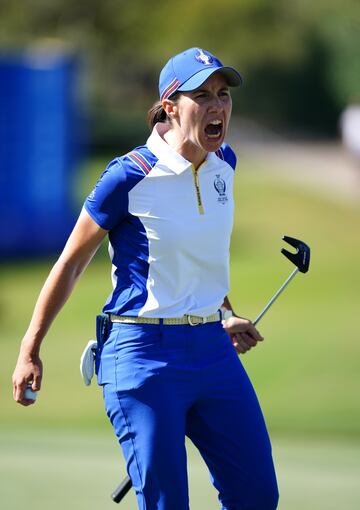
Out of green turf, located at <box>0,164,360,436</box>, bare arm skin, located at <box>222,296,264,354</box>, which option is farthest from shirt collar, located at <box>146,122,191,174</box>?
green turf, located at <box>0,164,360,436</box>

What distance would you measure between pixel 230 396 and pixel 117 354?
17.5 inches

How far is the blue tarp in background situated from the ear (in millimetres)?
12650

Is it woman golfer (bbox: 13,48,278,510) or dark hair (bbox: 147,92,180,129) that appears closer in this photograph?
woman golfer (bbox: 13,48,278,510)

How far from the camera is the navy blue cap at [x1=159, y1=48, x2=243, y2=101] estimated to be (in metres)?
4.41

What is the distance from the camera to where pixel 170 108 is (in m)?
4.53

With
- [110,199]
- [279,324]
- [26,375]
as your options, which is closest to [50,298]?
[26,375]

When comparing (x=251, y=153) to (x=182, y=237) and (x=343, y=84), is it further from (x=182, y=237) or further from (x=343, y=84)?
(x=182, y=237)

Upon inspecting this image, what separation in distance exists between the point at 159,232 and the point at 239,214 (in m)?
19.1

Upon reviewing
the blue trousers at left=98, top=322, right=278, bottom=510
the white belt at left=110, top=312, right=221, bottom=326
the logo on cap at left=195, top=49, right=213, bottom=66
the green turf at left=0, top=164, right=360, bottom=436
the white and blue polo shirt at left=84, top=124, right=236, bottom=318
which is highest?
the logo on cap at left=195, top=49, right=213, bottom=66

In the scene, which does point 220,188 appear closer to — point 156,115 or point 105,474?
point 156,115

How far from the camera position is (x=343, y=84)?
35469 mm

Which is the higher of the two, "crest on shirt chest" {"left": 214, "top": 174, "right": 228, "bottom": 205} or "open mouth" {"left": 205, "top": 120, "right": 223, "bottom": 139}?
"open mouth" {"left": 205, "top": 120, "right": 223, "bottom": 139}

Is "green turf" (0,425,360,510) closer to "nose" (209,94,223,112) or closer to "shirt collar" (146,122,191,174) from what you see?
"shirt collar" (146,122,191,174)

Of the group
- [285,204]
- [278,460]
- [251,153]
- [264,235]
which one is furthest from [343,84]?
[278,460]
